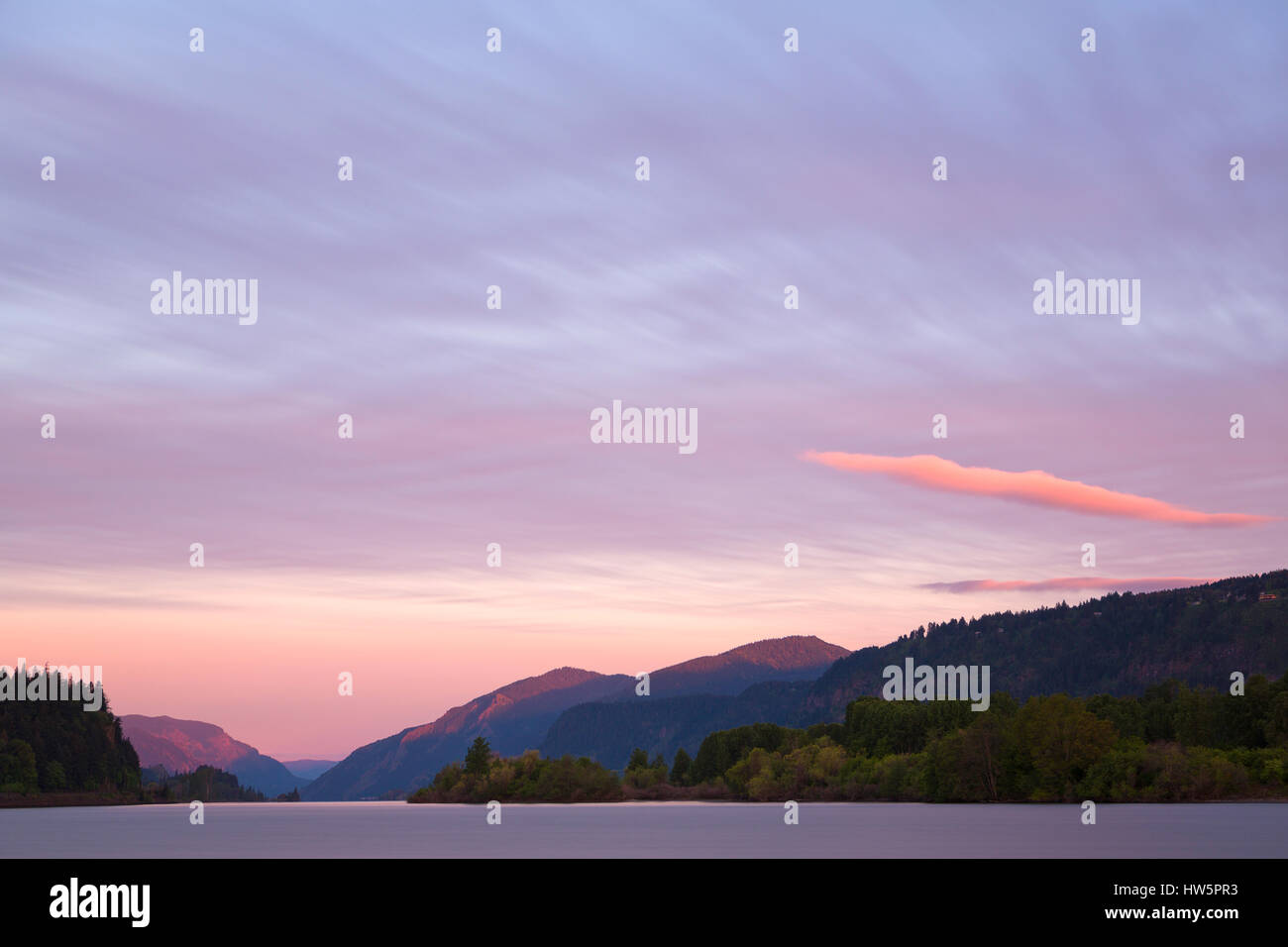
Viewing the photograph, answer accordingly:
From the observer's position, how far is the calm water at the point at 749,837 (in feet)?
295

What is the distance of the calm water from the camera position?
90.1 m

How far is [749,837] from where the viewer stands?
115 metres

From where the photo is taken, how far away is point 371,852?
315 feet
